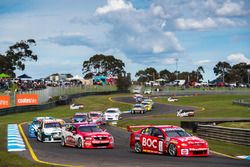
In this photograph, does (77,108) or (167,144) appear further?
(77,108)

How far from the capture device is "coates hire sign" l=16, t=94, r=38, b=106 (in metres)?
61.9

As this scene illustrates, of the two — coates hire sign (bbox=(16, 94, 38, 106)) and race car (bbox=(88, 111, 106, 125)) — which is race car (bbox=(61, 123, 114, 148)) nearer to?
race car (bbox=(88, 111, 106, 125))

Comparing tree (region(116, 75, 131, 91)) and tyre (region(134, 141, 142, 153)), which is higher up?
tree (region(116, 75, 131, 91))

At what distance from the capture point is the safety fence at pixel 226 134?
81.0 ft

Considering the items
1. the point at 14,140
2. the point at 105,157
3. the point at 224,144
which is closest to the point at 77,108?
the point at 14,140

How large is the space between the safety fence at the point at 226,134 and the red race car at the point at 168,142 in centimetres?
467

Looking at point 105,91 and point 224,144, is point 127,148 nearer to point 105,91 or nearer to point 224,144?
point 224,144

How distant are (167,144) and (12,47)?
9273 cm

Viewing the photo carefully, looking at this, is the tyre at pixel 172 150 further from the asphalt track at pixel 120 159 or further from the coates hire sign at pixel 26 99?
the coates hire sign at pixel 26 99

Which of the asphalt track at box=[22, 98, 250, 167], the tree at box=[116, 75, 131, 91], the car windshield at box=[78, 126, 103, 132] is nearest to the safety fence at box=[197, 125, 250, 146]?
the asphalt track at box=[22, 98, 250, 167]

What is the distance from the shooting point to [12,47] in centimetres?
10925

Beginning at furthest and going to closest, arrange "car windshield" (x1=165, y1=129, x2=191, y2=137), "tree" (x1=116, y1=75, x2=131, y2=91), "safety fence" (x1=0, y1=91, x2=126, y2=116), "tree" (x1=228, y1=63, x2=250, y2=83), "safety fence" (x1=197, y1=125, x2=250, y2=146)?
"tree" (x1=228, y1=63, x2=250, y2=83) < "tree" (x1=116, y1=75, x2=131, y2=91) < "safety fence" (x1=0, y1=91, x2=126, y2=116) < "safety fence" (x1=197, y1=125, x2=250, y2=146) < "car windshield" (x1=165, y1=129, x2=191, y2=137)

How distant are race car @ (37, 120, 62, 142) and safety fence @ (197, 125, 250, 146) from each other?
8.25m

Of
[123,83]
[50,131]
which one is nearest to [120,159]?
[50,131]
